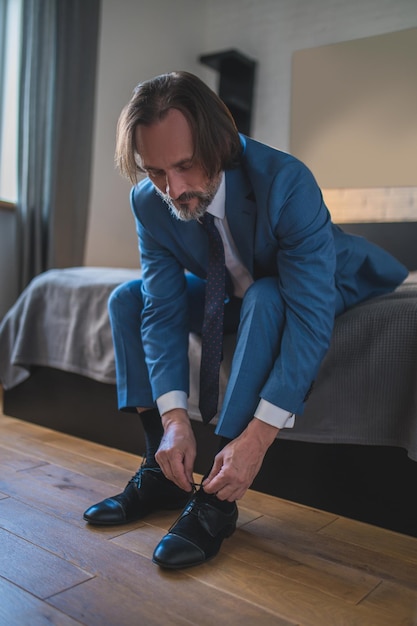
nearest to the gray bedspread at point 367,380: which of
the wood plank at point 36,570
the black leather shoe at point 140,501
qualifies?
the black leather shoe at point 140,501

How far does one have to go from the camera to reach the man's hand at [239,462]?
1.03m

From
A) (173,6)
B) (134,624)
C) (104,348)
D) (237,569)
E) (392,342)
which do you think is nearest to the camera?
(134,624)

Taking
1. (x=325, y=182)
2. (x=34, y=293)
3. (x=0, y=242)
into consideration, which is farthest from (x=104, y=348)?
(x=325, y=182)

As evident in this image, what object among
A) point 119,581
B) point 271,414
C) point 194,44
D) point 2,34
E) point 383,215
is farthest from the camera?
point 194,44

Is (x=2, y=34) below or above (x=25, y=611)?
above

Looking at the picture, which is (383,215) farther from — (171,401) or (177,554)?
(177,554)

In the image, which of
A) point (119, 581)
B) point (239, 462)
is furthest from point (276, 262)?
point (119, 581)

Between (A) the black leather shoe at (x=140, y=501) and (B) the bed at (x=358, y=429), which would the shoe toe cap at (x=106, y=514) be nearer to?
(A) the black leather shoe at (x=140, y=501)

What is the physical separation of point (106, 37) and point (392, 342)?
114 inches

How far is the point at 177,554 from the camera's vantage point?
1.01m

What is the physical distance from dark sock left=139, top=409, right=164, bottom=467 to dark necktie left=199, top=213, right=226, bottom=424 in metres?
0.12

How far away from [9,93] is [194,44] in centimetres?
155

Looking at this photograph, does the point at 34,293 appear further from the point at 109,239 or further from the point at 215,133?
the point at 109,239

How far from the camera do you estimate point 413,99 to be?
3.21 meters
